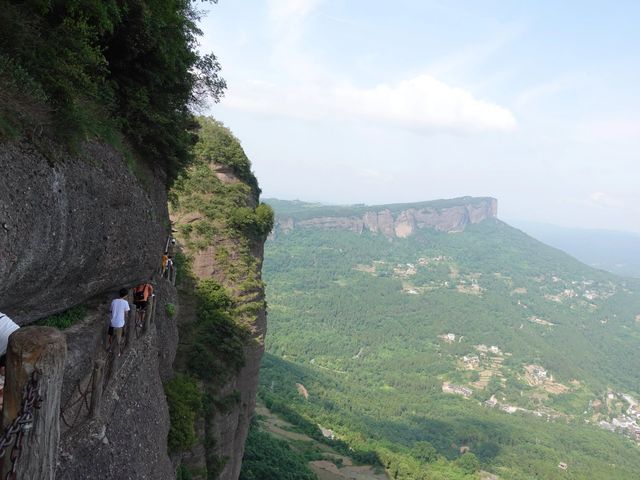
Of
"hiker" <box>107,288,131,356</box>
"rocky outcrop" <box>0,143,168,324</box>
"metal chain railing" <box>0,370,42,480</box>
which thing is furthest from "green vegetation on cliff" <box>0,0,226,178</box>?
"metal chain railing" <box>0,370,42,480</box>

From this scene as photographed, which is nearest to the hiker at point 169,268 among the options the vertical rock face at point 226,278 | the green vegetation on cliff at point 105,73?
the green vegetation on cliff at point 105,73

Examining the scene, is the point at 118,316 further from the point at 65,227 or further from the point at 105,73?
the point at 105,73

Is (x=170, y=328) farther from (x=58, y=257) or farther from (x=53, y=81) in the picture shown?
(x=53, y=81)

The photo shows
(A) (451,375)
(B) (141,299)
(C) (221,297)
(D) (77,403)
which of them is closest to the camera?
(D) (77,403)

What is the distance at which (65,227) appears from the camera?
7172mm

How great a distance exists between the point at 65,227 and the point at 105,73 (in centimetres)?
469

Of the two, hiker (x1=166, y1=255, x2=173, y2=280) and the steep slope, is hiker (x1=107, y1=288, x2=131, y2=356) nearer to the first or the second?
hiker (x1=166, y1=255, x2=173, y2=280)

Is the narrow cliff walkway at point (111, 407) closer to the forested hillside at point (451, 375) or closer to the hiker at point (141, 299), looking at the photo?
the hiker at point (141, 299)

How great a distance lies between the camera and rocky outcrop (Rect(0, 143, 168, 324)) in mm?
6094

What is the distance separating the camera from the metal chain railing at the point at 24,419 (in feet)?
10.3

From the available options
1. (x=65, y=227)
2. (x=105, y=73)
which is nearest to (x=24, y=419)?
(x=65, y=227)

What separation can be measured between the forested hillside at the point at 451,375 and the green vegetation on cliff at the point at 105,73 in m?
46.6

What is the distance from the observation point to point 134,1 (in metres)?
9.33

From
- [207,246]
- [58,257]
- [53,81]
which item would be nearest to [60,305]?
[58,257]
